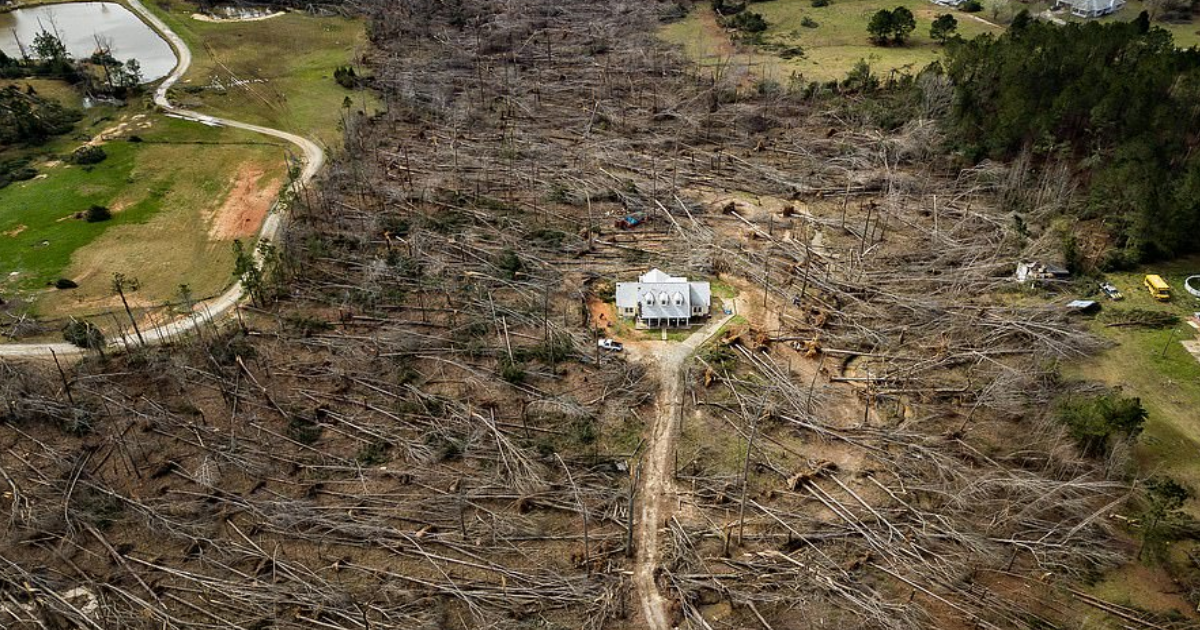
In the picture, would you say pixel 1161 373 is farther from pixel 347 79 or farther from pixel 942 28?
A: pixel 347 79

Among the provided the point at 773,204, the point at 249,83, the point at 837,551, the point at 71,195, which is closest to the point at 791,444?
Result: the point at 837,551

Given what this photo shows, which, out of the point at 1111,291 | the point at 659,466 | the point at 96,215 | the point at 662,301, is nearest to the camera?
the point at 659,466

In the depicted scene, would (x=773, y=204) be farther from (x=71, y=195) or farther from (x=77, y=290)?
(x=71, y=195)

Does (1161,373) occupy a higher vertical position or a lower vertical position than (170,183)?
lower

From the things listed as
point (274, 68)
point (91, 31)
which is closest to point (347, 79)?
point (274, 68)

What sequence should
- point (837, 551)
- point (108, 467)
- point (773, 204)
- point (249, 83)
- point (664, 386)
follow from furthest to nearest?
point (249, 83)
point (773, 204)
point (664, 386)
point (108, 467)
point (837, 551)

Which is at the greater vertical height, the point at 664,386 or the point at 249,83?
the point at 249,83

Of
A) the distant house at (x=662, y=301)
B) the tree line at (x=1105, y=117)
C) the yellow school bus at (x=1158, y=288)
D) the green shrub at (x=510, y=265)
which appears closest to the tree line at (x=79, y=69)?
the green shrub at (x=510, y=265)
